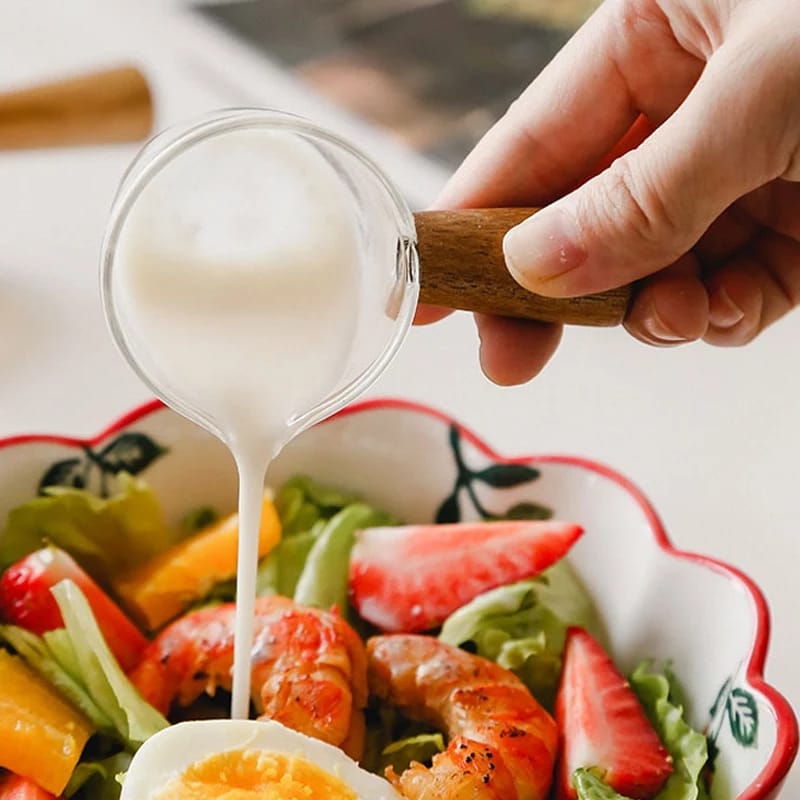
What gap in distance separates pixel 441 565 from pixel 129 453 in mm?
370

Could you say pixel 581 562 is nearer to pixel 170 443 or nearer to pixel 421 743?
pixel 421 743

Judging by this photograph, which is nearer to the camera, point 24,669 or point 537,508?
point 24,669

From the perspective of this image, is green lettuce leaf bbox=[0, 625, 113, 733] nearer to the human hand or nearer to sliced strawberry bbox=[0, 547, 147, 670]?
sliced strawberry bbox=[0, 547, 147, 670]

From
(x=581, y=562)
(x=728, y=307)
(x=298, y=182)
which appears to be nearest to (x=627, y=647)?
(x=581, y=562)

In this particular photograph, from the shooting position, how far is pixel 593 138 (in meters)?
1.38

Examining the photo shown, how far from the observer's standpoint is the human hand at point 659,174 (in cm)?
99

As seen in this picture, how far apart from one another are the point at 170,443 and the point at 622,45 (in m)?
0.65

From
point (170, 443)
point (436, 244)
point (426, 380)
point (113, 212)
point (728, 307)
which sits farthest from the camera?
point (426, 380)

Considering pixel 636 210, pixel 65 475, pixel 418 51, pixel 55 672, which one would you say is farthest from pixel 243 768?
pixel 418 51

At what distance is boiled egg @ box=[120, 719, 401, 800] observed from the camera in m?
1.05

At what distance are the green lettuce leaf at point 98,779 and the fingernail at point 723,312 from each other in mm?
721

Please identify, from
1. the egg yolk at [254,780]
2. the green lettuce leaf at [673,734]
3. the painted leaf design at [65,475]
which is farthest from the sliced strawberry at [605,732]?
the painted leaf design at [65,475]

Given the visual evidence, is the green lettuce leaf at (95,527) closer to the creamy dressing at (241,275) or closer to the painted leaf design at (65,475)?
the painted leaf design at (65,475)

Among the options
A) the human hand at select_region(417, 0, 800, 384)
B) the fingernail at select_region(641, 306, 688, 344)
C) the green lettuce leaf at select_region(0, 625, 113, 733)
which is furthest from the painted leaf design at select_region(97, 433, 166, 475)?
the fingernail at select_region(641, 306, 688, 344)
